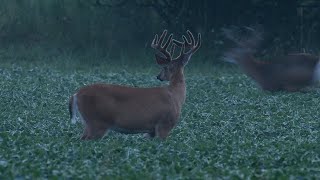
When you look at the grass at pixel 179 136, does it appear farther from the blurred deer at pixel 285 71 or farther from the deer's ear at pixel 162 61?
the deer's ear at pixel 162 61

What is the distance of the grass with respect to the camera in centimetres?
779

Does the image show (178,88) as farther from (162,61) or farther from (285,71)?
(285,71)

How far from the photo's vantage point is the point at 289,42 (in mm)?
23609

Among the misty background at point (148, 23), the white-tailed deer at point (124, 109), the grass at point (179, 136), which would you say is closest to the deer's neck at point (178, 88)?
the white-tailed deer at point (124, 109)

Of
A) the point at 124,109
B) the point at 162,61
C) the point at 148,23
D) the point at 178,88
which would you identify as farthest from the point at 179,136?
the point at 148,23

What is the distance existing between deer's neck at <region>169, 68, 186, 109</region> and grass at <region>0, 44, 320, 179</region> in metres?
0.42

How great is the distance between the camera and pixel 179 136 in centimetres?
1084

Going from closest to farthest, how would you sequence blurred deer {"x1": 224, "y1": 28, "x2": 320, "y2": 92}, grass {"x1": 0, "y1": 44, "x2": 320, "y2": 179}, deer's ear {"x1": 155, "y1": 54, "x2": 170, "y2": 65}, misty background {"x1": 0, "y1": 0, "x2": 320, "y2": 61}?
1. grass {"x1": 0, "y1": 44, "x2": 320, "y2": 179}
2. deer's ear {"x1": 155, "y1": 54, "x2": 170, "y2": 65}
3. blurred deer {"x1": 224, "y1": 28, "x2": 320, "y2": 92}
4. misty background {"x1": 0, "y1": 0, "x2": 320, "y2": 61}

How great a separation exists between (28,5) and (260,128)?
14871 mm

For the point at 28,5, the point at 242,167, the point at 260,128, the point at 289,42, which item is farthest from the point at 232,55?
the point at 242,167

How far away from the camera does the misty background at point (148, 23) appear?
2366 cm

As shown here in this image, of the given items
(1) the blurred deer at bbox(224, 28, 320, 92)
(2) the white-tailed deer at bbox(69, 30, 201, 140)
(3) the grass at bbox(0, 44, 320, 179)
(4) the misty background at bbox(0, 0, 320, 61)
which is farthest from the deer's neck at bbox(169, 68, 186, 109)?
(4) the misty background at bbox(0, 0, 320, 61)

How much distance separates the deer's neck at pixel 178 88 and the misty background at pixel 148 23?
38.7 feet

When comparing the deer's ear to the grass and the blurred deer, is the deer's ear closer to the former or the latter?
the grass
